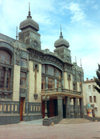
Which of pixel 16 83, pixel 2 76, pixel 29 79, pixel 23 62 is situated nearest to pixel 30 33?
pixel 23 62

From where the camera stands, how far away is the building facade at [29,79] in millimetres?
26906

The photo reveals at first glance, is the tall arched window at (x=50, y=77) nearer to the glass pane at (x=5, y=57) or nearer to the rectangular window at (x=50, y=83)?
the rectangular window at (x=50, y=83)

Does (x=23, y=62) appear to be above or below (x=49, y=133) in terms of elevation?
above

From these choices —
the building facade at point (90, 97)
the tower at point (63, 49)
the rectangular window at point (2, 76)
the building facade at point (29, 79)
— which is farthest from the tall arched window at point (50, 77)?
the building facade at point (90, 97)

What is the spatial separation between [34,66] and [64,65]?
10.9m

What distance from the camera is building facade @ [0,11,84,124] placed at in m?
26.9

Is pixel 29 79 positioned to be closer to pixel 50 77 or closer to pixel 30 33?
pixel 50 77

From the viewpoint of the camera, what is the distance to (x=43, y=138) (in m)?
12.7

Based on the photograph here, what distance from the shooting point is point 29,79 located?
30594mm

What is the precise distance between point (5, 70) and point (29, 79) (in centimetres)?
500

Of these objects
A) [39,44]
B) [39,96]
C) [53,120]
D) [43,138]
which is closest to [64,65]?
[39,44]

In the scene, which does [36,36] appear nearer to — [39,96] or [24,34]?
[24,34]

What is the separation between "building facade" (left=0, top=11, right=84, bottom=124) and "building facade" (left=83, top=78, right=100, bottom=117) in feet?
40.0

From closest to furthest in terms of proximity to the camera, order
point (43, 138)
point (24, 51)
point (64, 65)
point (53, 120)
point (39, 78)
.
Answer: point (43, 138), point (53, 120), point (24, 51), point (39, 78), point (64, 65)
